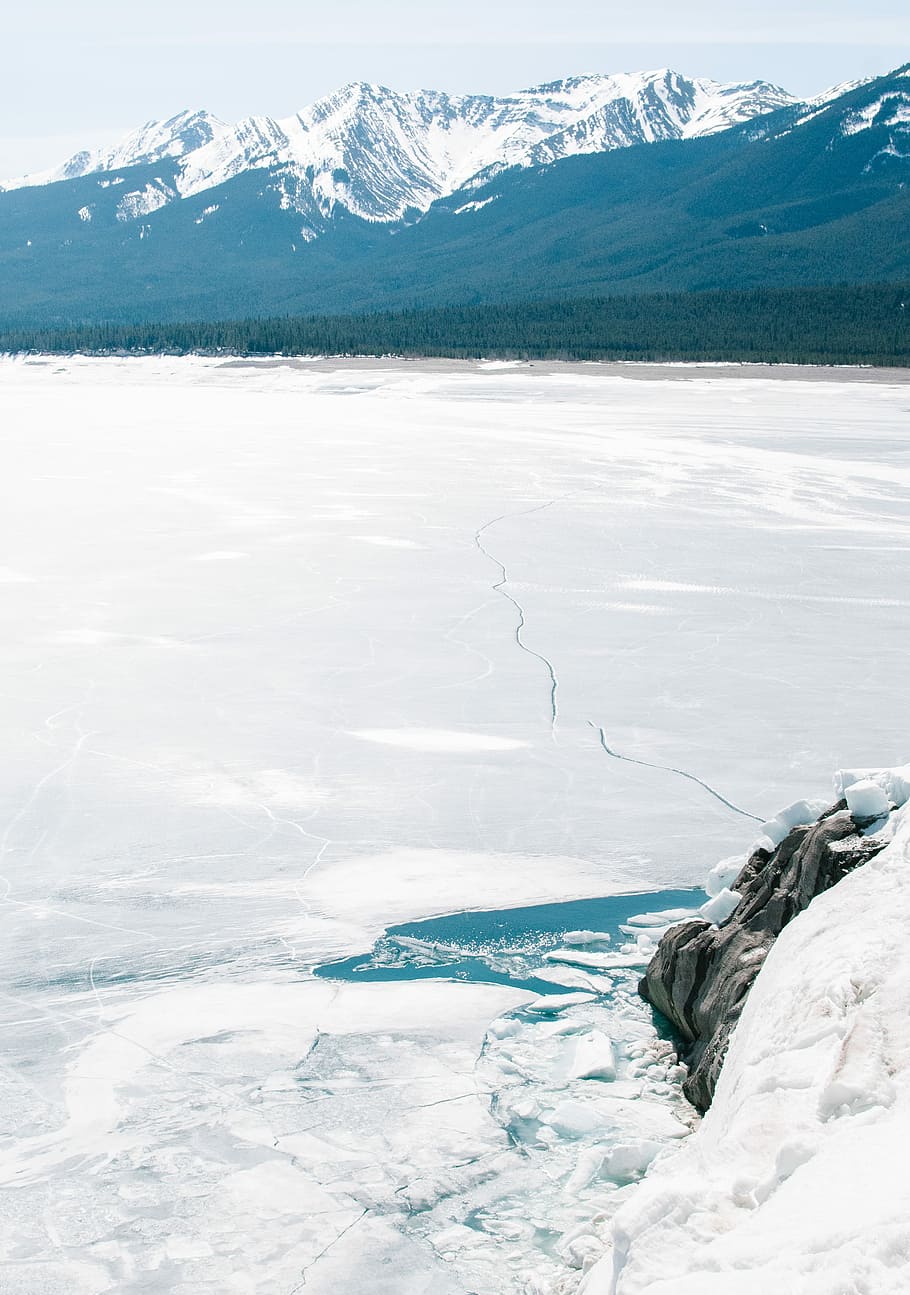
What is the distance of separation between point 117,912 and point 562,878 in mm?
2345

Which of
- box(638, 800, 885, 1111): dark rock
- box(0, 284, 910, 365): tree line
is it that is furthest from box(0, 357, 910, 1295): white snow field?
box(0, 284, 910, 365): tree line

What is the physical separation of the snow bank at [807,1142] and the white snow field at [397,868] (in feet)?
0.06

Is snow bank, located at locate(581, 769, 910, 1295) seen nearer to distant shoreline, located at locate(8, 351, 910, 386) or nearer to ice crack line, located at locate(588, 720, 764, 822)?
ice crack line, located at locate(588, 720, 764, 822)

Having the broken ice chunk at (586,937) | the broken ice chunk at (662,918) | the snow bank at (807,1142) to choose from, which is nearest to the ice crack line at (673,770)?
the broken ice chunk at (662,918)

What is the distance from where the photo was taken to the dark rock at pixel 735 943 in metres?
5.07

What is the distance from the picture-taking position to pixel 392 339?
88.4m

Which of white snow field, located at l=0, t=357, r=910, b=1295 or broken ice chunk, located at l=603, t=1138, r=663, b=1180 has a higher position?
A: white snow field, located at l=0, t=357, r=910, b=1295

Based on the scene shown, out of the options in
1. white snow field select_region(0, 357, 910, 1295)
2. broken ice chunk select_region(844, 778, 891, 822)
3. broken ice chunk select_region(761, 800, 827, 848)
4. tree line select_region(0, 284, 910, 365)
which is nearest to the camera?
white snow field select_region(0, 357, 910, 1295)

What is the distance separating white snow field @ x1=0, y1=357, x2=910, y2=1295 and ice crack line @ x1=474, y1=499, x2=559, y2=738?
2.2 inches

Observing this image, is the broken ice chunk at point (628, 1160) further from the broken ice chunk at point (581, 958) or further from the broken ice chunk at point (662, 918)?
the broken ice chunk at point (662, 918)

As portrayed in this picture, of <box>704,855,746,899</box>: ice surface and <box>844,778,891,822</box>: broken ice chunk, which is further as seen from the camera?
<box>704,855,746,899</box>: ice surface

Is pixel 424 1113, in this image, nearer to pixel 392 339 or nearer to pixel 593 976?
pixel 593 976

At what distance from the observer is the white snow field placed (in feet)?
13.5

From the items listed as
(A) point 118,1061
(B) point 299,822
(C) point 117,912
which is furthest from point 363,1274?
(B) point 299,822
